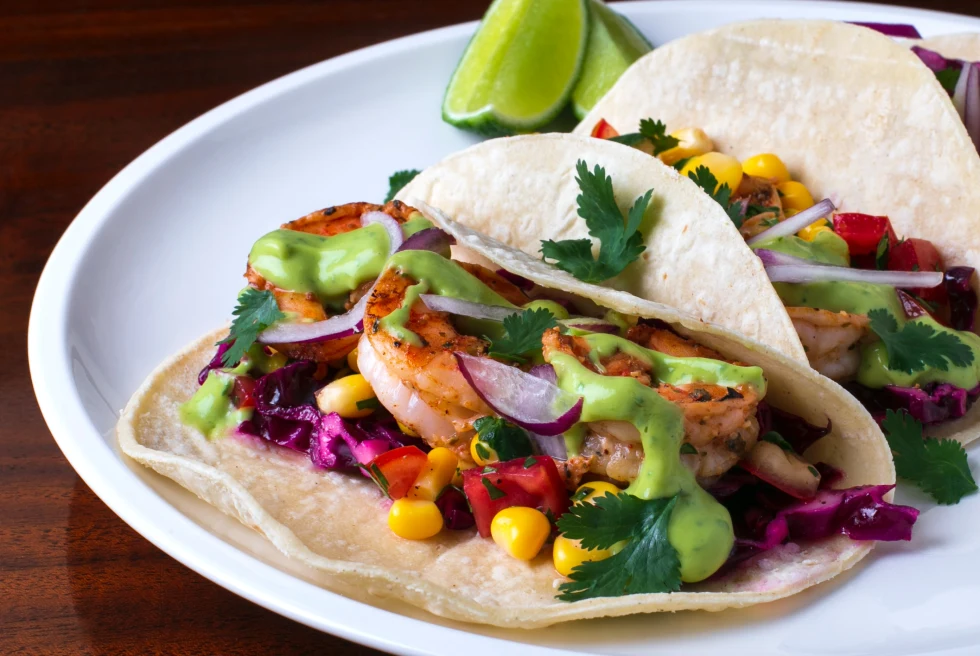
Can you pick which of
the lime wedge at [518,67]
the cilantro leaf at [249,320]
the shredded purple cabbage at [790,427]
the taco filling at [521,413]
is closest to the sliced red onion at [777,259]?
the taco filling at [521,413]

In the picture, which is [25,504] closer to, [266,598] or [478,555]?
[266,598]

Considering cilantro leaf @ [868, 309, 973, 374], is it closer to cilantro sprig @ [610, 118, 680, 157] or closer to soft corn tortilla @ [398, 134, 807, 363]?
soft corn tortilla @ [398, 134, 807, 363]

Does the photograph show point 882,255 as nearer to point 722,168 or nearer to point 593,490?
point 722,168

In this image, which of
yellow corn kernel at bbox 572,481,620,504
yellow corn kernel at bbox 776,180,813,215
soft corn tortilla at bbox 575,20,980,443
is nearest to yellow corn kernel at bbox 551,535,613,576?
yellow corn kernel at bbox 572,481,620,504

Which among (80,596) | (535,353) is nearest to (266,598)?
(80,596)

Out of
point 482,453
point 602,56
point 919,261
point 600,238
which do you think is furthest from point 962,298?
point 602,56
